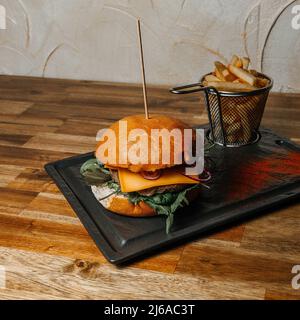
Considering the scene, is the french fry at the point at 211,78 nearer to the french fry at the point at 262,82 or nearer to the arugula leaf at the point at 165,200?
the french fry at the point at 262,82

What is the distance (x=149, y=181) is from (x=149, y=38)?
50.4 inches

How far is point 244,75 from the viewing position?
148cm

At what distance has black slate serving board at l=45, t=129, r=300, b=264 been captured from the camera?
1.11 metres

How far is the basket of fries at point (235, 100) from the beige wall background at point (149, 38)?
0.59 metres

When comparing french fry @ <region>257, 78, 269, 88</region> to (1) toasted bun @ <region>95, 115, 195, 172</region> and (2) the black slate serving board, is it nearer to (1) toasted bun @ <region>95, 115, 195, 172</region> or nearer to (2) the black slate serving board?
(2) the black slate serving board

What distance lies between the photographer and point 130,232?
1132 mm

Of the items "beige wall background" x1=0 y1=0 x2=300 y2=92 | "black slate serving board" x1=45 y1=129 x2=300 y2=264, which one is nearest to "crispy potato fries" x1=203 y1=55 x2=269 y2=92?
"black slate serving board" x1=45 y1=129 x2=300 y2=264

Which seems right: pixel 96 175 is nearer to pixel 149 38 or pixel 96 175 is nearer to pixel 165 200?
pixel 165 200

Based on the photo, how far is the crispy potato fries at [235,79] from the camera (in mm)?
1479

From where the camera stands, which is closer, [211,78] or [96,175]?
[96,175]

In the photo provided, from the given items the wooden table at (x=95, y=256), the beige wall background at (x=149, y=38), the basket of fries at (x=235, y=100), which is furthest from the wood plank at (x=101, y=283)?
the beige wall background at (x=149, y=38)

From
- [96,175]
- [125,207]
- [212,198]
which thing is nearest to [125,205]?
[125,207]
